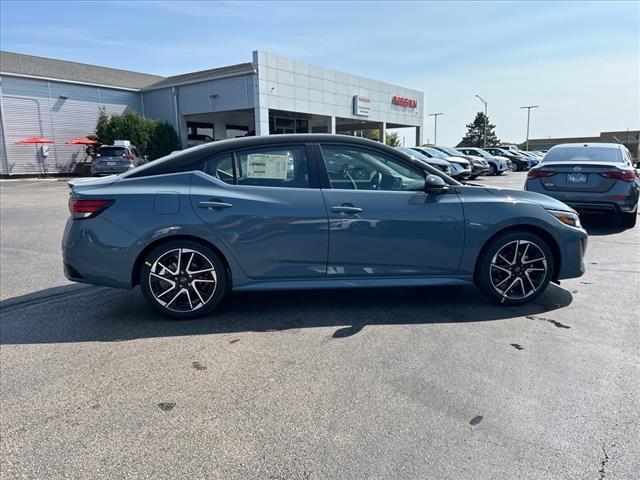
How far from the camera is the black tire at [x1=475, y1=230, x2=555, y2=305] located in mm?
4297

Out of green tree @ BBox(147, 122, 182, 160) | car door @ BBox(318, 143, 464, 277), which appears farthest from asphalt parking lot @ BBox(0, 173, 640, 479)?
green tree @ BBox(147, 122, 182, 160)

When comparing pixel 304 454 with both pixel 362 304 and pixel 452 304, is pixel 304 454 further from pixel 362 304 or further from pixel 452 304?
pixel 452 304

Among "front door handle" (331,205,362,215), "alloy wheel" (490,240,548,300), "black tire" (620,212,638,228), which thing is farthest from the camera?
"black tire" (620,212,638,228)

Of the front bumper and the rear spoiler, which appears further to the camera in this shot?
the front bumper

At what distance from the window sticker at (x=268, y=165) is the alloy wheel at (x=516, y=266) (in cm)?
215

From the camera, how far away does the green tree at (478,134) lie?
87000mm

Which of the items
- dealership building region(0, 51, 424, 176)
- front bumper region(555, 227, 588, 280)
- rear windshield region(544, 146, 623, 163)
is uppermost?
dealership building region(0, 51, 424, 176)

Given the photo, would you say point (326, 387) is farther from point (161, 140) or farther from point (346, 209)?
point (161, 140)

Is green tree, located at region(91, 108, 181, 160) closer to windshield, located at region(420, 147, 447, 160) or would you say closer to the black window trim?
windshield, located at region(420, 147, 447, 160)

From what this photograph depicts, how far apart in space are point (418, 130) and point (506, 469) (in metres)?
44.1

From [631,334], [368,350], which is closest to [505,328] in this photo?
[631,334]

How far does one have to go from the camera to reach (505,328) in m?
3.90

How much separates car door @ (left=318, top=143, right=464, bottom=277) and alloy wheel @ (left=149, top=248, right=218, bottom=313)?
3.59 feet

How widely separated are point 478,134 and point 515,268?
9090 centimetres
